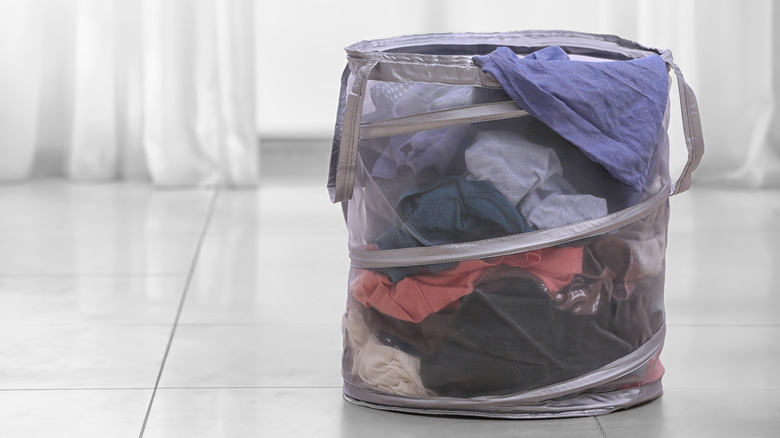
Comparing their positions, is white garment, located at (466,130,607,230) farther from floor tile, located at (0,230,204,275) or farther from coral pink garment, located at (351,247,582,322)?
floor tile, located at (0,230,204,275)

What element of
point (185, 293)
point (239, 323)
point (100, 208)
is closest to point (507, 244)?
point (239, 323)

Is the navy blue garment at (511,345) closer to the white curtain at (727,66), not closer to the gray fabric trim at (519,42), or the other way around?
the gray fabric trim at (519,42)

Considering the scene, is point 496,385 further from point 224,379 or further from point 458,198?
point 224,379

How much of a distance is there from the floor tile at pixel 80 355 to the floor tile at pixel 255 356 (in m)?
0.04

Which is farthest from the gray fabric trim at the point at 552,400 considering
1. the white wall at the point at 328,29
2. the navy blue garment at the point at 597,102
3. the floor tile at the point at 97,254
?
the white wall at the point at 328,29

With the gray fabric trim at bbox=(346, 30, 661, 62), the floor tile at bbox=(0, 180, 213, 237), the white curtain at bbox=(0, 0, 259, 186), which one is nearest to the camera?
the gray fabric trim at bbox=(346, 30, 661, 62)

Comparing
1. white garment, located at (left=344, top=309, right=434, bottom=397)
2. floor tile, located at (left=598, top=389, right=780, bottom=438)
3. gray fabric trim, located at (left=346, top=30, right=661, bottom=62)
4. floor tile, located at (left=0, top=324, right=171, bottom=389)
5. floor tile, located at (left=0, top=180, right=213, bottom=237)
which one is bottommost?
floor tile, located at (left=0, top=180, right=213, bottom=237)

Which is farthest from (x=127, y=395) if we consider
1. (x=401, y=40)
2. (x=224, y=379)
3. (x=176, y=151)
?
(x=176, y=151)

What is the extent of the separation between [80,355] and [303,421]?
463mm

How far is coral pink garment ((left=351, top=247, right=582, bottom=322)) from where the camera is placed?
4.43ft

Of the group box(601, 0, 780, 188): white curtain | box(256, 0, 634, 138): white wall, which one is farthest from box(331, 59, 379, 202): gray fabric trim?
box(256, 0, 634, 138): white wall

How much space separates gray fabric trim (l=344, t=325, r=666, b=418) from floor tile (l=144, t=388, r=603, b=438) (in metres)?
0.01

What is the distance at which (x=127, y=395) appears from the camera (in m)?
1.51

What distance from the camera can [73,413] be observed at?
144 cm
